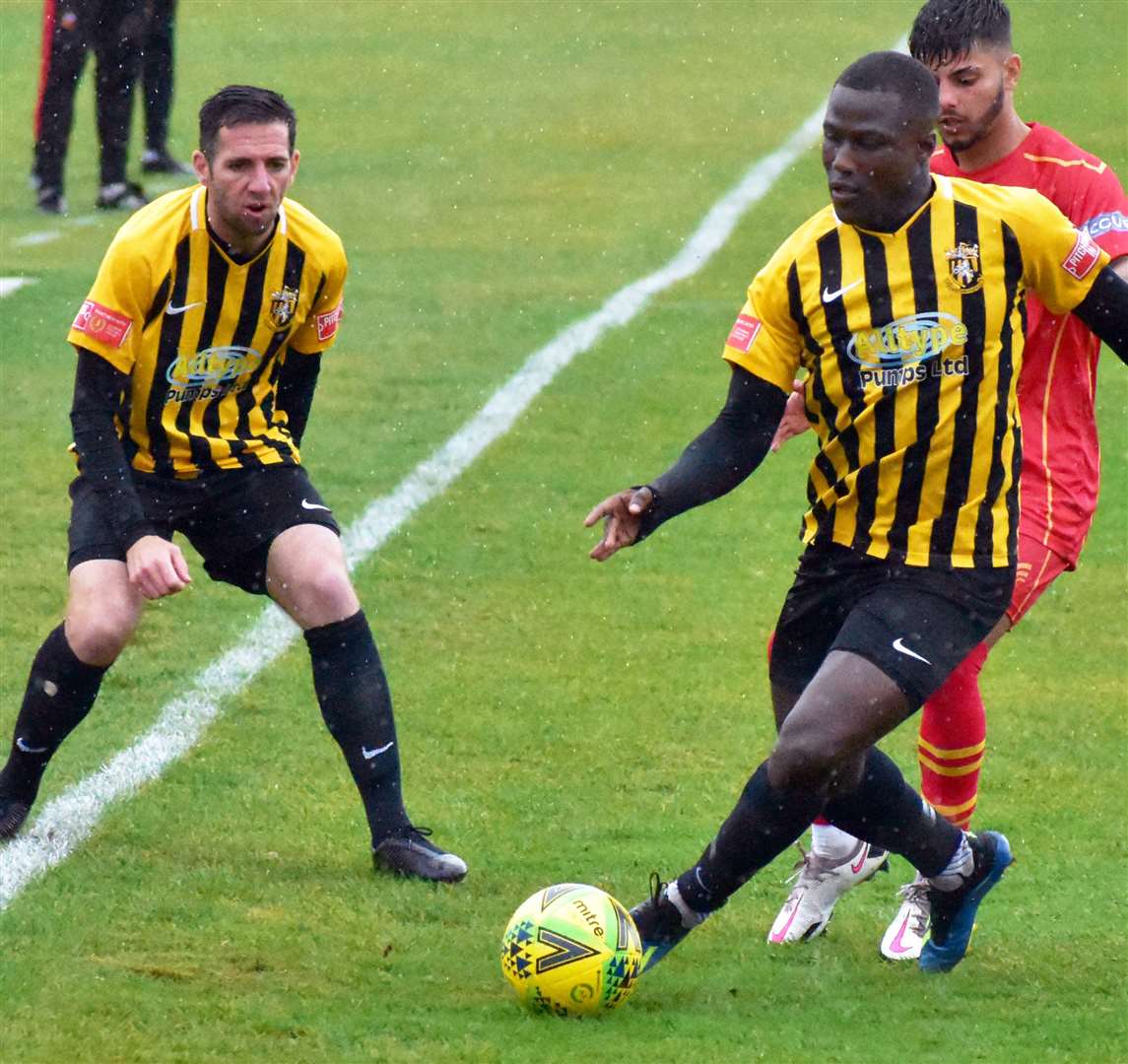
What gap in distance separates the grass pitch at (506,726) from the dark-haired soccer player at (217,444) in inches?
12.3

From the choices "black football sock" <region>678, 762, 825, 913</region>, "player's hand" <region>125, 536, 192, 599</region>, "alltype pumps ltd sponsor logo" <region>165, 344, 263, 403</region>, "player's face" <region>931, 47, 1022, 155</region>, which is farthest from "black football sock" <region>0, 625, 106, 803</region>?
"player's face" <region>931, 47, 1022, 155</region>

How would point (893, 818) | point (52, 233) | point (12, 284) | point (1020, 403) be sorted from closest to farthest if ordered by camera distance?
point (893, 818)
point (1020, 403)
point (12, 284)
point (52, 233)

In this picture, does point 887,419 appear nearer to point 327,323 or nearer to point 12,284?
point 327,323

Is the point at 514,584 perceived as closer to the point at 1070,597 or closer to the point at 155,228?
the point at 1070,597

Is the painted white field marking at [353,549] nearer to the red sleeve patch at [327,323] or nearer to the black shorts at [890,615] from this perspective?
the red sleeve patch at [327,323]

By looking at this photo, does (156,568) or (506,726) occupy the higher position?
(156,568)

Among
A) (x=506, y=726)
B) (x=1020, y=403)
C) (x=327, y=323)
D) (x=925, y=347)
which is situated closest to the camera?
(x=925, y=347)

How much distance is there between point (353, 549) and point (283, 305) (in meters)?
2.76

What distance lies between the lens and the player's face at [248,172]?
5.23 metres

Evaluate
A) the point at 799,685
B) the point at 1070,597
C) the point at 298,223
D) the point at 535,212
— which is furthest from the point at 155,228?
the point at 535,212

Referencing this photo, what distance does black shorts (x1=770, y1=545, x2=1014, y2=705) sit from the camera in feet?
14.4

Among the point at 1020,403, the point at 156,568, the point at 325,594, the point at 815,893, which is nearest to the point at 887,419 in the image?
the point at 1020,403

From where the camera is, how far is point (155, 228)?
541 cm

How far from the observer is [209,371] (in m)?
5.57
